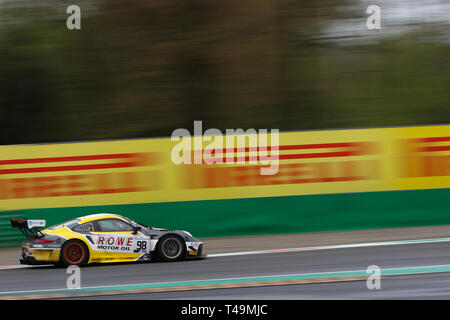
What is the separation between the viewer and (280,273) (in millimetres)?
9961

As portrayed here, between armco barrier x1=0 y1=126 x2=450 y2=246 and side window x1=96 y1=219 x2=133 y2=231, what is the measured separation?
10.4 feet

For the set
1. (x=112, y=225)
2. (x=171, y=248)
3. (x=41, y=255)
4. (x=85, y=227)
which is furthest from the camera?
(x=171, y=248)

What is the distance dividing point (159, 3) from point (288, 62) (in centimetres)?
378

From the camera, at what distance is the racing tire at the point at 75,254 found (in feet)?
35.8

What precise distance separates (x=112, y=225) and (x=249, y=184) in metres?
4.16

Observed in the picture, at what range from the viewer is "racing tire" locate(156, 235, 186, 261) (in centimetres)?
1117

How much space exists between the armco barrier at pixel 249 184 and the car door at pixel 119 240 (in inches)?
127

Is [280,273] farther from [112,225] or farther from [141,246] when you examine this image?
[112,225]

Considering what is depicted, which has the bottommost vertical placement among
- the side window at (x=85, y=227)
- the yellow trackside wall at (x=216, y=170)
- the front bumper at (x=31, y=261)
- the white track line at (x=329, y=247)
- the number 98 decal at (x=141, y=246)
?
the white track line at (x=329, y=247)

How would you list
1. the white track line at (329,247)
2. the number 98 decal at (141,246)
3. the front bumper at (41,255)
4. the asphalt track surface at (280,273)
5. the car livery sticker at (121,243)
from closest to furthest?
1. the asphalt track surface at (280,273)
2. the front bumper at (41,255)
3. the car livery sticker at (121,243)
4. the number 98 decal at (141,246)
5. the white track line at (329,247)

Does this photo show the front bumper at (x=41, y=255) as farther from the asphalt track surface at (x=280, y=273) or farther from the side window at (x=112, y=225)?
the side window at (x=112, y=225)

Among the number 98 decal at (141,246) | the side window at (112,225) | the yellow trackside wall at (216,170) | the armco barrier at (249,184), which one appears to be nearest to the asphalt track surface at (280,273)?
the number 98 decal at (141,246)

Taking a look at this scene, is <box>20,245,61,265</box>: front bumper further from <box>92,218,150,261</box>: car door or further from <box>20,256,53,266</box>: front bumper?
<box>92,218,150,261</box>: car door

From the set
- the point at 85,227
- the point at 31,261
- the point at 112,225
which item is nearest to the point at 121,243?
the point at 112,225
